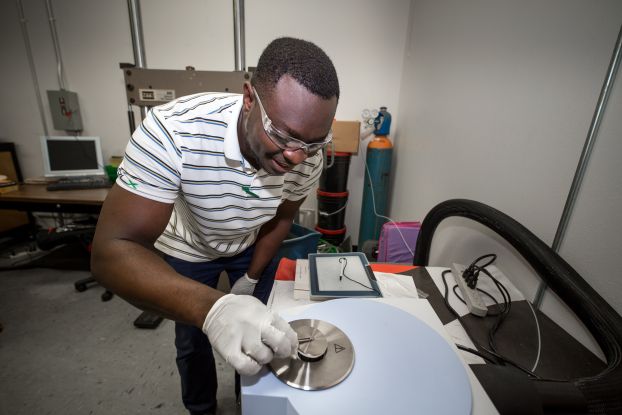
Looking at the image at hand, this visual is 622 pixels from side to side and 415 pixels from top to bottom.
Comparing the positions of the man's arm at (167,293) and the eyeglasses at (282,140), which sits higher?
the eyeglasses at (282,140)

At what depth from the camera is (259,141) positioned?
0.72m

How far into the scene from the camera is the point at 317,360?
0.46 metres

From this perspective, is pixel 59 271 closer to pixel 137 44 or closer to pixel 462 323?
pixel 137 44

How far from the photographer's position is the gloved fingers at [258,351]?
469 mm

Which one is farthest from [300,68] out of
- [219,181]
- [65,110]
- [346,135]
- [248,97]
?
[65,110]

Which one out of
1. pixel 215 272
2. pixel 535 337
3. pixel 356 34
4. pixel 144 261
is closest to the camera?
pixel 144 261

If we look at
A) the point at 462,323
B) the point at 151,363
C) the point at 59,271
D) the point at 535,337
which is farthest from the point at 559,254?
the point at 59,271

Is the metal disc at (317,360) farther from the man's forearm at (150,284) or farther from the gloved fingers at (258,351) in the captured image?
the man's forearm at (150,284)

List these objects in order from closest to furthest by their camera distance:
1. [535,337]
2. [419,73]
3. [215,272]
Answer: [535,337]
[215,272]
[419,73]

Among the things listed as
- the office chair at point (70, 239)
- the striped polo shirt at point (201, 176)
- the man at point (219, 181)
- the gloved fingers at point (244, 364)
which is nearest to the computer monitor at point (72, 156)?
the office chair at point (70, 239)

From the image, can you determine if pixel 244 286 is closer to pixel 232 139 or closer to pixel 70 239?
pixel 232 139

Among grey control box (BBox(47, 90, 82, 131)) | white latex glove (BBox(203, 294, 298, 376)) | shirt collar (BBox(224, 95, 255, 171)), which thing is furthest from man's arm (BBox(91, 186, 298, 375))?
grey control box (BBox(47, 90, 82, 131))

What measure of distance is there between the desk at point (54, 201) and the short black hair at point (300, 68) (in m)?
1.77

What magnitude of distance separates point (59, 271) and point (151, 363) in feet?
5.02
